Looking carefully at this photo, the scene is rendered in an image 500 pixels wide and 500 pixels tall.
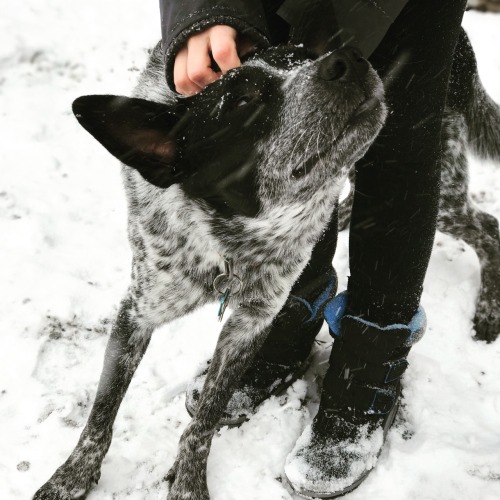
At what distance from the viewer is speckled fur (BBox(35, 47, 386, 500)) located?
77.6 inches

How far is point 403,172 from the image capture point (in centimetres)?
207

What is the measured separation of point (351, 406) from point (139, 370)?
3.81 feet

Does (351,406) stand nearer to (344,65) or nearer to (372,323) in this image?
(372,323)

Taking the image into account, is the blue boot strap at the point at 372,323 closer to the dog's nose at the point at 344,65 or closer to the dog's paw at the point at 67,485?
the dog's nose at the point at 344,65

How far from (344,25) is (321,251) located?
1.20m

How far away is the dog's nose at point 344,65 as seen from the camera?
1.70 meters

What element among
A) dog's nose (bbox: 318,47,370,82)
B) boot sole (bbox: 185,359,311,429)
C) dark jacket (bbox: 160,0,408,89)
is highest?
dark jacket (bbox: 160,0,408,89)

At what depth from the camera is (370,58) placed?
204 cm

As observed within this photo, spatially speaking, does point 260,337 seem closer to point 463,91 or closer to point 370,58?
point 370,58

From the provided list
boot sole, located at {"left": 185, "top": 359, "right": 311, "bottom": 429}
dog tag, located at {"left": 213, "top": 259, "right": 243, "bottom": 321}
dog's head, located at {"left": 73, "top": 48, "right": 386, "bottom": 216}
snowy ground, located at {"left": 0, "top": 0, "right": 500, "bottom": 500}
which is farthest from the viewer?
boot sole, located at {"left": 185, "top": 359, "right": 311, "bottom": 429}

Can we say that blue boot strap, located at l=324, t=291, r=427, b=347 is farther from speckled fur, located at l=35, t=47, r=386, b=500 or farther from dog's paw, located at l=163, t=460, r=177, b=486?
dog's paw, located at l=163, t=460, r=177, b=486

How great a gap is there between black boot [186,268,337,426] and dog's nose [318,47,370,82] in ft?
4.14

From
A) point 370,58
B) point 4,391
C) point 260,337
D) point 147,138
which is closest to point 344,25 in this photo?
point 370,58

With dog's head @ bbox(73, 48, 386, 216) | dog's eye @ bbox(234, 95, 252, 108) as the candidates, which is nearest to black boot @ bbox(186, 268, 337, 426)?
dog's head @ bbox(73, 48, 386, 216)
